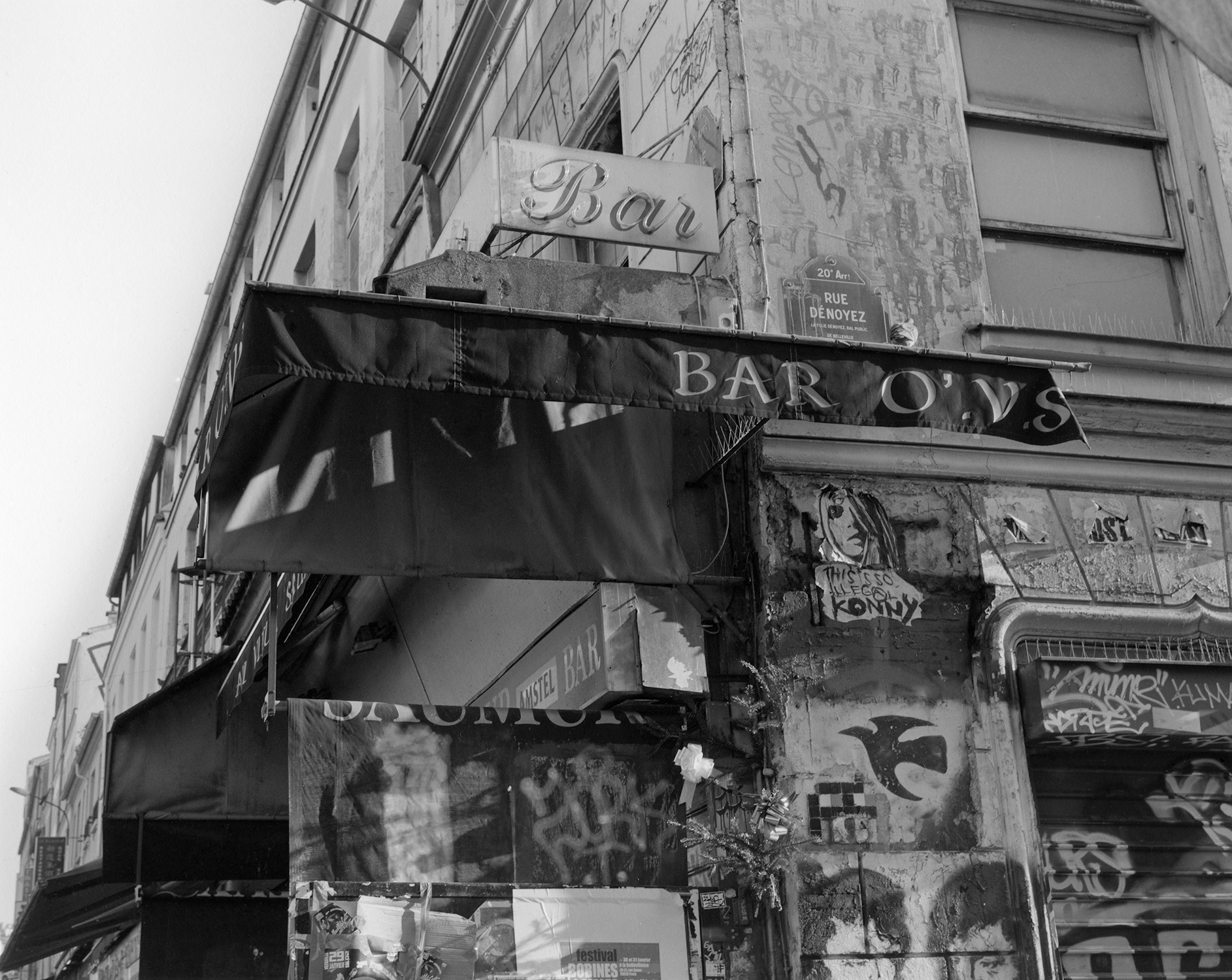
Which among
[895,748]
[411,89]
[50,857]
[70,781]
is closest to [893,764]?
[895,748]

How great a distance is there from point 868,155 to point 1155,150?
7.40 ft

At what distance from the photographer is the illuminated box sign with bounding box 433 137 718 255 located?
7164mm

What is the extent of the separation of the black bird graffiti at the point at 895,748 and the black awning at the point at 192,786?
618 cm

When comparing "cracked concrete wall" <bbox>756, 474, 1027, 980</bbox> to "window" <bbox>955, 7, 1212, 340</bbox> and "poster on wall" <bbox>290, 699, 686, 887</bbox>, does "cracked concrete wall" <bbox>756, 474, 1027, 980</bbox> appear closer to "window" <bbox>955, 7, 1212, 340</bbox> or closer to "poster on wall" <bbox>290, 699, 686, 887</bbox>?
"poster on wall" <bbox>290, 699, 686, 887</bbox>

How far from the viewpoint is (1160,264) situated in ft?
27.2

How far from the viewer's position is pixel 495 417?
23.3 feet

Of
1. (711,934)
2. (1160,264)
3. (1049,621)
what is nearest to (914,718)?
(1049,621)

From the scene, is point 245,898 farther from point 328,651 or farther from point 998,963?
point 998,963

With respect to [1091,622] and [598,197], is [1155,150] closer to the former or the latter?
[1091,622]

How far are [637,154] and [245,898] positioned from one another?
8.19 metres

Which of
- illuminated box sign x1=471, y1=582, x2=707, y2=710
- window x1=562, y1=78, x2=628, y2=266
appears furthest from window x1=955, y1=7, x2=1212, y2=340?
illuminated box sign x1=471, y1=582, x2=707, y2=710

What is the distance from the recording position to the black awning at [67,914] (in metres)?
13.2

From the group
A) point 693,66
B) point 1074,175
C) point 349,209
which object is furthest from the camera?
point 349,209

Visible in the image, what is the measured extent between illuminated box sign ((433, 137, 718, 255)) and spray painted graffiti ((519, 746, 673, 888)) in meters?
2.72
